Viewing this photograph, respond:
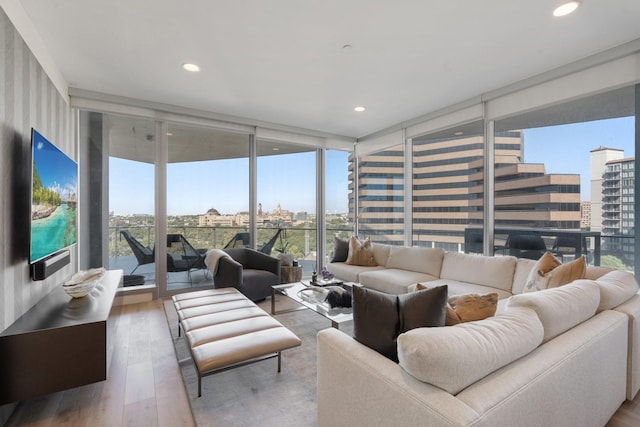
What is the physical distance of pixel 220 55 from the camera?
278 centimetres

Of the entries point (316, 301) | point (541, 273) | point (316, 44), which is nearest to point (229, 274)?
point (316, 301)

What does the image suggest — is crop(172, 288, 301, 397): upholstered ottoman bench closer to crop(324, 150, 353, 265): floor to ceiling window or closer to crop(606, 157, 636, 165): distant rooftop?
crop(324, 150, 353, 265): floor to ceiling window

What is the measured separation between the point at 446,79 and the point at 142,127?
3852 mm

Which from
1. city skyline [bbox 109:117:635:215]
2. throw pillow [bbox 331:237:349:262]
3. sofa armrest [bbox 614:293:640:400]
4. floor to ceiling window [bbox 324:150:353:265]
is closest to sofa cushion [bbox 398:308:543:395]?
sofa armrest [bbox 614:293:640:400]

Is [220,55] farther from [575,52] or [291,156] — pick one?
[575,52]

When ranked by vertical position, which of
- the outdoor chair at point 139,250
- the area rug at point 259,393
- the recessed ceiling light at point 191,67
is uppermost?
the recessed ceiling light at point 191,67

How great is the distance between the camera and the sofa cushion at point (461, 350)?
97 cm

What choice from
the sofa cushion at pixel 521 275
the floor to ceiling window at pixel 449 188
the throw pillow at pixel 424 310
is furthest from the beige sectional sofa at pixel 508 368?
the floor to ceiling window at pixel 449 188

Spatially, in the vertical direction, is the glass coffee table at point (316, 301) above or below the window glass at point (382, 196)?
below

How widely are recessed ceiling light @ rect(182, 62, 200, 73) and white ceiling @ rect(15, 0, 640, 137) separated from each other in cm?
7

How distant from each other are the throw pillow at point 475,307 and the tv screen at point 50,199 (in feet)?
8.73

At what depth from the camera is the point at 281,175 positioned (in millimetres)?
5223

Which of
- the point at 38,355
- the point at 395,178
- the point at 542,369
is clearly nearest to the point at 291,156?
the point at 395,178

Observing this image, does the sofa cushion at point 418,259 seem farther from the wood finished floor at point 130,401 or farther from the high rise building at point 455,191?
the wood finished floor at point 130,401
